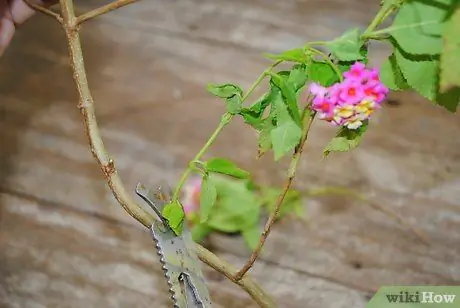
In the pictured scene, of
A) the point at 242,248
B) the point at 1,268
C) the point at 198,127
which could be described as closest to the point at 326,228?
the point at 242,248

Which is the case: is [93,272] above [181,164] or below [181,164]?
below

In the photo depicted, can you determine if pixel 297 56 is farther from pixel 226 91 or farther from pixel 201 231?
pixel 201 231

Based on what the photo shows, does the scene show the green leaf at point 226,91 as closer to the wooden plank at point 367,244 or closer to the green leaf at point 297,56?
the green leaf at point 297,56

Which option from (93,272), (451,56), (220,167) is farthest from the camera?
(93,272)

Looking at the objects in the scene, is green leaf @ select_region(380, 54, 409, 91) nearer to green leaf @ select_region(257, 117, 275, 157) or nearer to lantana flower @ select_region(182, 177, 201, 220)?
green leaf @ select_region(257, 117, 275, 157)

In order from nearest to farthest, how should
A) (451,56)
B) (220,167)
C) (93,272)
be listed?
(451,56)
(220,167)
(93,272)

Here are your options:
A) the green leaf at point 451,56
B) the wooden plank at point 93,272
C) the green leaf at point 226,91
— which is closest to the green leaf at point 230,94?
the green leaf at point 226,91

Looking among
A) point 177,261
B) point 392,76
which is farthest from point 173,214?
point 392,76

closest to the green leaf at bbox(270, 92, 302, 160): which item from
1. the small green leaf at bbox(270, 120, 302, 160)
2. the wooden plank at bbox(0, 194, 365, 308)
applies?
the small green leaf at bbox(270, 120, 302, 160)
